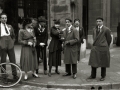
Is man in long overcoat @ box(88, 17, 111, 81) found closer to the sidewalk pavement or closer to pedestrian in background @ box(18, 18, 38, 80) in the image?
the sidewalk pavement

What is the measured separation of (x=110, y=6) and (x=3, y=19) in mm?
10489

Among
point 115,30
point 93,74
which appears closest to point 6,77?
point 93,74

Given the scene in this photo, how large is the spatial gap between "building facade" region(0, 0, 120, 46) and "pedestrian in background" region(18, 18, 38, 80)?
471cm

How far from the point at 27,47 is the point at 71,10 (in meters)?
5.46

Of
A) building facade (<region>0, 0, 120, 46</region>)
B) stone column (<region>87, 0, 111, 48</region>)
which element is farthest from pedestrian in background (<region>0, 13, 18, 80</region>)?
stone column (<region>87, 0, 111, 48</region>)

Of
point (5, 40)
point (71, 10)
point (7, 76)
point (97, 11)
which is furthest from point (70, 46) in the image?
point (97, 11)

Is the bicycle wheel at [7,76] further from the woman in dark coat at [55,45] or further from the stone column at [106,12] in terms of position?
the stone column at [106,12]

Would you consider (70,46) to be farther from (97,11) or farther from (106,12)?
(106,12)

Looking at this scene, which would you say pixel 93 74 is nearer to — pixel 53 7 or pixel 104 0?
pixel 53 7

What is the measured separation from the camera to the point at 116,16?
53.2 ft

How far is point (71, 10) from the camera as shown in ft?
39.5

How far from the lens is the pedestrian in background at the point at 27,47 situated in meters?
7.07

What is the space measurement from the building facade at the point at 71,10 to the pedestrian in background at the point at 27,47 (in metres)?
4.71

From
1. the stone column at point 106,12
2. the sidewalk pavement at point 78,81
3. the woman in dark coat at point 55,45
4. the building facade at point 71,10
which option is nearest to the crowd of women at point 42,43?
the woman in dark coat at point 55,45
